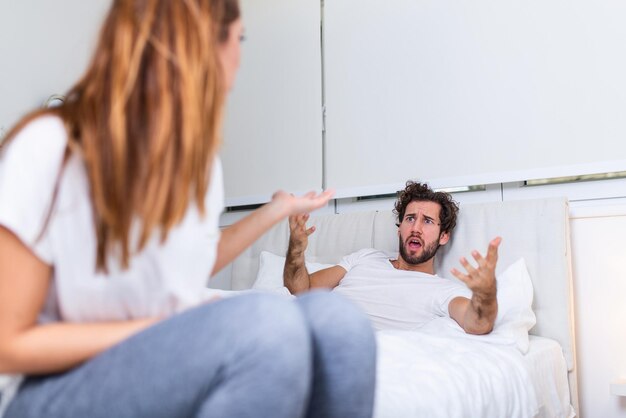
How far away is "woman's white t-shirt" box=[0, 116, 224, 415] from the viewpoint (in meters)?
0.73

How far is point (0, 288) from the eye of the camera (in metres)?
0.72

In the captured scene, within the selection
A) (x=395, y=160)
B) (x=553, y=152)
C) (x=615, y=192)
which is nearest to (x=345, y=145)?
(x=395, y=160)

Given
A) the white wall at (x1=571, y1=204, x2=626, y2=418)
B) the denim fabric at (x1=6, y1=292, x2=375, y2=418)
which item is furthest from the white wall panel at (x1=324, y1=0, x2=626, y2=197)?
the denim fabric at (x1=6, y1=292, x2=375, y2=418)

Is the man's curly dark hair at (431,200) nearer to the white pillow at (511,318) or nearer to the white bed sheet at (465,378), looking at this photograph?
the white pillow at (511,318)

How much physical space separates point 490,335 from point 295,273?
2.76ft

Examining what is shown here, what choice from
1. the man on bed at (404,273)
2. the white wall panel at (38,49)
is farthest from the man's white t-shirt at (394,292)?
the white wall panel at (38,49)

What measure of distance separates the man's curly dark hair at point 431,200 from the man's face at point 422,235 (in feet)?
0.07

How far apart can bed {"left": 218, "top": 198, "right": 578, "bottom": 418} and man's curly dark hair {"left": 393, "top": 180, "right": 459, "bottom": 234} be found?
6 cm

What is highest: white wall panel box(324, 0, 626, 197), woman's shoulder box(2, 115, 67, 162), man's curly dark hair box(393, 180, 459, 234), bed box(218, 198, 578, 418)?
white wall panel box(324, 0, 626, 197)

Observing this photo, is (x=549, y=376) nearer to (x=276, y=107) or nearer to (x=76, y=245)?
(x=76, y=245)

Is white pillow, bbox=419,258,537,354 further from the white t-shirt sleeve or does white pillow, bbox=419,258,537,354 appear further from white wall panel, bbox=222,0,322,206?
the white t-shirt sleeve

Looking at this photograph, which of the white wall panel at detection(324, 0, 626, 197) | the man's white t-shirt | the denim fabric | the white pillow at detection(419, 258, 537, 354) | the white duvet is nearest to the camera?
the denim fabric

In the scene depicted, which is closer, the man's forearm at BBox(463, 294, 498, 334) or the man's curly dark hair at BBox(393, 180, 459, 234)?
the man's forearm at BBox(463, 294, 498, 334)

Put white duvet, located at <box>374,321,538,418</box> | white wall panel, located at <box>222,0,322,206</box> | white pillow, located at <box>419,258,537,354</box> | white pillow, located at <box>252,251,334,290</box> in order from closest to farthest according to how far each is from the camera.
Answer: white duvet, located at <box>374,321,538,418</box> < white pillow, located at <box>419,258,537,354</box> < white pillow, located at <box>252,251,334,290</box> < white wall panel, located at <box>222,0,322,206</box>
